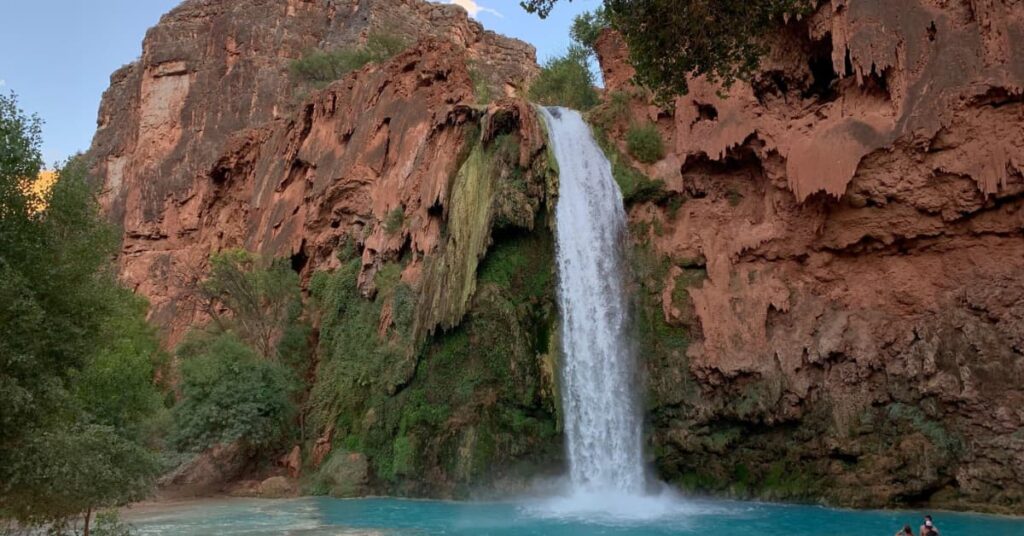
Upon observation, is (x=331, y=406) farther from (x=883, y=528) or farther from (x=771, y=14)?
(x=771, y=14)

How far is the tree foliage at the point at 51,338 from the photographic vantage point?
32.0ft

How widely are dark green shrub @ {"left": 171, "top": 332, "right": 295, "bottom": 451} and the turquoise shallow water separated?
3900 millimetres

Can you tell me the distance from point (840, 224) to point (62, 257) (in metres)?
18.4

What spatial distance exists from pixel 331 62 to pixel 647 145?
29.0 m

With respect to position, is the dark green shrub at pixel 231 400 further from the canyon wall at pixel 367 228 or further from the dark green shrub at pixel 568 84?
the dark green shrub at pixel 568 84

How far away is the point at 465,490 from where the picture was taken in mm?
22062

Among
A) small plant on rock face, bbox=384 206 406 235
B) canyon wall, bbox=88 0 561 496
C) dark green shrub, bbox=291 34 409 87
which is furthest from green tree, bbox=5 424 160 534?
dark green shrub, bbox=291 34 409 87

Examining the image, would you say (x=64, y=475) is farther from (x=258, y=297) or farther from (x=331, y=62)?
(x=331, y=62)

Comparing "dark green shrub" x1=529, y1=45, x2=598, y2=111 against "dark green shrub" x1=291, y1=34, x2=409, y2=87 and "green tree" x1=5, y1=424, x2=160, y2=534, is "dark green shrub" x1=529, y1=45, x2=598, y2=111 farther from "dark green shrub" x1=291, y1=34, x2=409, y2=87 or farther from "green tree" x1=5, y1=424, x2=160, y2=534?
"green tree" x1=5, y1=424, x2=160, y2=534

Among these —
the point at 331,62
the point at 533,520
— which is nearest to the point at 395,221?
the point at 533,520

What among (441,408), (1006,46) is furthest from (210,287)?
(1006,46)

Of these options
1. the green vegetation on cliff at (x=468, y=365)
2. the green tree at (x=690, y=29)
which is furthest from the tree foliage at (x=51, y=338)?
the green vegetation on cliff at (x=468, y=365)

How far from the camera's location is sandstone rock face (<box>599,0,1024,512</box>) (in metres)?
18.9

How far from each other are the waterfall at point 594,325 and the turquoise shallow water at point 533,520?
1.76m
